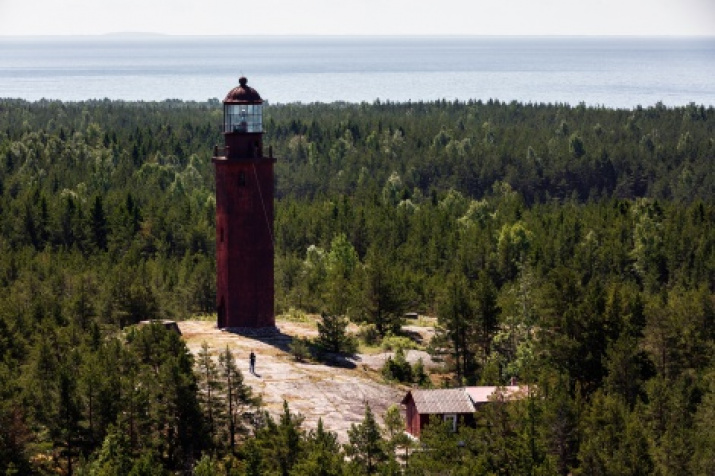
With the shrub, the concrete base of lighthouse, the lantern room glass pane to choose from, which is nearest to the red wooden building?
the shrub

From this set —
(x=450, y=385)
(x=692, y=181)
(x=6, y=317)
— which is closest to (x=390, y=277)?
(x=450, y=385)

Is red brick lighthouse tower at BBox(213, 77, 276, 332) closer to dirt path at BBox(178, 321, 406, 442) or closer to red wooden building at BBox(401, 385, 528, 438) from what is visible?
dirt path at BBox(178, 321, 406, 442)

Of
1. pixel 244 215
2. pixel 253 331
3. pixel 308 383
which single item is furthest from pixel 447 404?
pixel 244 215

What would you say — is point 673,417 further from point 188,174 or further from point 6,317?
point 188,174

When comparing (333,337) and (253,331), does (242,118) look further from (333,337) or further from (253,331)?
(333,337)

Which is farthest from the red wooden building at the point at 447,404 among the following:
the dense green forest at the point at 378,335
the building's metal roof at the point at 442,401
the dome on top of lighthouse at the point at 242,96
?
the dome on top of lighthouse at the point at 242,96

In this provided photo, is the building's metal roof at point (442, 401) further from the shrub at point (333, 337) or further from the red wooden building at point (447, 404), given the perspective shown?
the shrub at point (333, 337)
